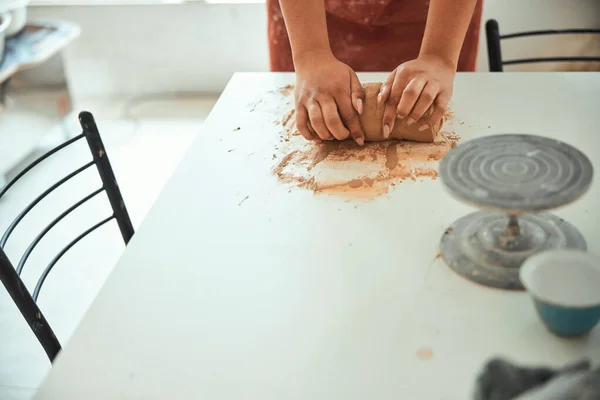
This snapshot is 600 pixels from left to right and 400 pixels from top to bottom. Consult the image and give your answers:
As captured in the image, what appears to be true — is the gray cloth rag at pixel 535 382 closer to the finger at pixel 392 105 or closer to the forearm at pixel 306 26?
the finger at pixel 392 105

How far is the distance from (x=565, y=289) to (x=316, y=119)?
595mm

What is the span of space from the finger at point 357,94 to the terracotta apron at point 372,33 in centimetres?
46

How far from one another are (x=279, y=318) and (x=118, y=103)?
2661 millimetres

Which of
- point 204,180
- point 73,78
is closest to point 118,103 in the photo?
point 73,78

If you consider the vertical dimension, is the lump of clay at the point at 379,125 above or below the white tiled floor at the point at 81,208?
above

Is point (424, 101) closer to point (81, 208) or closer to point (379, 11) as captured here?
point (379, 11)

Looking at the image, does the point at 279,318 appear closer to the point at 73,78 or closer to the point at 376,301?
the point at 376,301

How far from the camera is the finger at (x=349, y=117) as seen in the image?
1.18 meters

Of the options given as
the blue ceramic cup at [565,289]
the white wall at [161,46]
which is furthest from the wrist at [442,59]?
the white wall at [161,46]

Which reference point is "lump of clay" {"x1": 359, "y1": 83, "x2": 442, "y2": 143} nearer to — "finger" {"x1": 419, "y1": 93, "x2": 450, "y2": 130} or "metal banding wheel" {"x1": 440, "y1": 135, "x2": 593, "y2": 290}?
"finger" {"x1": 419, "y1": 93, "x2": 450, "y2": 130}

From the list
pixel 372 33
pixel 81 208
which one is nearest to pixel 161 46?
pixel 81 208

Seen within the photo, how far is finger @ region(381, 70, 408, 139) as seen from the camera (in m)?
1.17

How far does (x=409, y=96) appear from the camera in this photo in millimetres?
1154

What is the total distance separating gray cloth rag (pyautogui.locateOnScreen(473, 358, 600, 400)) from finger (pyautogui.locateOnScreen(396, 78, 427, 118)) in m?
0.62
